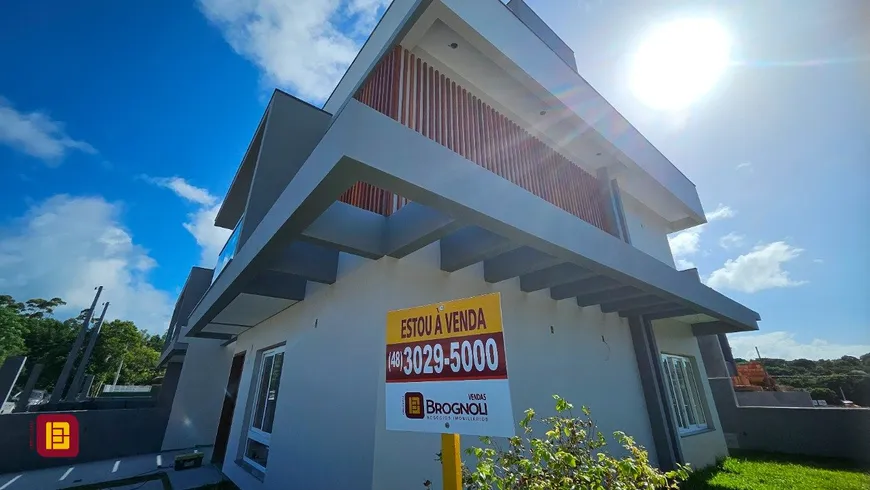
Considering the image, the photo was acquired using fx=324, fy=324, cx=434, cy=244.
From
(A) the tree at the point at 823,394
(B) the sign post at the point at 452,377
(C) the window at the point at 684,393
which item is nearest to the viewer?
(B) the sign post at the point at 452,377

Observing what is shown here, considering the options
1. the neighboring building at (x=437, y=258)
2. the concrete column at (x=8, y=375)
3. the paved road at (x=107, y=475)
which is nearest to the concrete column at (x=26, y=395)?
the concrete column at (x=8, y=375)

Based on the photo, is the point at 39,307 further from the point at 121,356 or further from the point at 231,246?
the point at 231,246

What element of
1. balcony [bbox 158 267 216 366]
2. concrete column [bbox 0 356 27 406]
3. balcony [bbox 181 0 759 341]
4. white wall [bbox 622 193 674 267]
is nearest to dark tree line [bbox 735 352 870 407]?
white wall [bbox 622 193 674 267]

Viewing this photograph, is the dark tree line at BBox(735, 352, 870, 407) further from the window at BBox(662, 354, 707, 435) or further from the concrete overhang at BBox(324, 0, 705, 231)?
the concrete overhang at BBox(324, 0, 705, 231)

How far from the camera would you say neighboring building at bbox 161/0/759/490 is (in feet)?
7.88

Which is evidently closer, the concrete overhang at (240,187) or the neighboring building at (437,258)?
the neighboring building at (437,258)

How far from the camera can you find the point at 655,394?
17.7ft

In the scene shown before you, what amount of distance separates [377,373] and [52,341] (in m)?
49.0

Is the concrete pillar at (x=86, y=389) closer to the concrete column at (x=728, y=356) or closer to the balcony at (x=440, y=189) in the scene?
the balcony at (x=440, y=189)

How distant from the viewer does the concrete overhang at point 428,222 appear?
5.97 feet

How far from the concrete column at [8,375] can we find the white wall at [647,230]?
13884mm

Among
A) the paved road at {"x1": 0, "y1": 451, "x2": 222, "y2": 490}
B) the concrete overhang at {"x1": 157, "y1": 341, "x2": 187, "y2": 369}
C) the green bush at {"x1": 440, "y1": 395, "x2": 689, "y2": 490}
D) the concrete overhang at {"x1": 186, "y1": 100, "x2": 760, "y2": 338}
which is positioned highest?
the concrete overhang at {"x1": 186, "y1": 100, "x2": 760, "y2": 338}

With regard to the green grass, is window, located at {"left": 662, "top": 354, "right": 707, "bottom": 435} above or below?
above

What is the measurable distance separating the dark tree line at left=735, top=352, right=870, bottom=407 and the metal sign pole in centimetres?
2108
